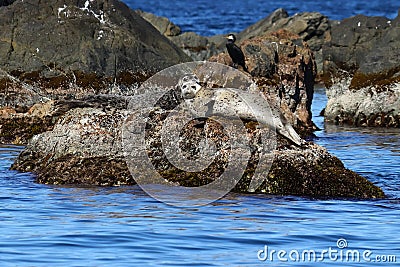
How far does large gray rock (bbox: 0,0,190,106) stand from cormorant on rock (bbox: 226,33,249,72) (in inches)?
111

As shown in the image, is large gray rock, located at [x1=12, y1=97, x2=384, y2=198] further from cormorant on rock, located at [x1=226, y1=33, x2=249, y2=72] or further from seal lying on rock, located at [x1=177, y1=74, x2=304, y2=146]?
cormorant on rock, located at [x1=226, y1=33, x2=249, y2=72]

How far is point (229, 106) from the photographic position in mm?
11648

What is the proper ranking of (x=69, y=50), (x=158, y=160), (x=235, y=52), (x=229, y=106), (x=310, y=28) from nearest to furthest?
(x=158, y=160), (x=229, y=106), (x=235, y=52), (x=69, y=50), (x=310, y=28)

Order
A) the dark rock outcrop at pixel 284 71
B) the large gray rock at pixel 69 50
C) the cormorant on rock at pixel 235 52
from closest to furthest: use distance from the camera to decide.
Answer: the cormorant on rock at pixel 235 52, the dark rock outcrop at pixel 284 71, the large gray rock at pixel 69 50

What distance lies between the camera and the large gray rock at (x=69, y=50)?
18625mm

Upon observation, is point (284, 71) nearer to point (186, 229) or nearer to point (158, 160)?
point (158, 160)

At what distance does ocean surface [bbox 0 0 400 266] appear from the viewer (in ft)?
23.9

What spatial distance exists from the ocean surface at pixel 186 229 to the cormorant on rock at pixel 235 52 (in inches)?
242

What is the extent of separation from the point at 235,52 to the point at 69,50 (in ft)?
13.3

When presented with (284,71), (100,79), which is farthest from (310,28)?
(284,71)

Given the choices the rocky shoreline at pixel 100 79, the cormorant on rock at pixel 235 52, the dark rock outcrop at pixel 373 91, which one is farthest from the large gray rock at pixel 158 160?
the dark rock outcrop at pixel 373 91

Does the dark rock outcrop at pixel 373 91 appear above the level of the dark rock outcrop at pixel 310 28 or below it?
below

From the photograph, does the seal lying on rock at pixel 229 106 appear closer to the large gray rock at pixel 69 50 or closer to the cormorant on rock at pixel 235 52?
the cormorant on rock at pixel 235 52

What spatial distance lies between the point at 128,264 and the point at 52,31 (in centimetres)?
1313
